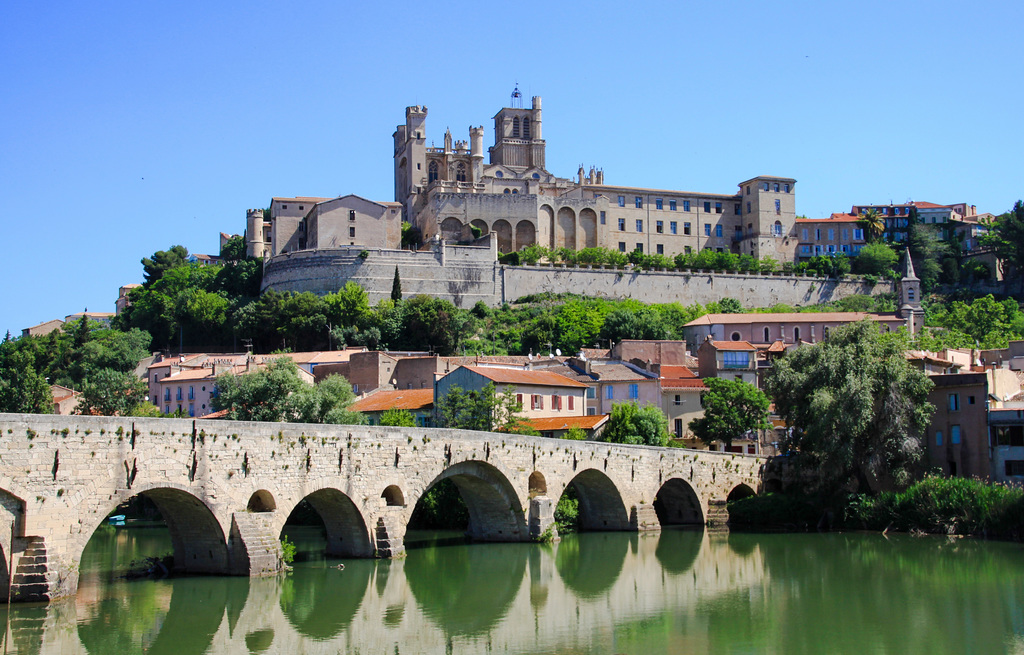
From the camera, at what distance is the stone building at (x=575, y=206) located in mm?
106562

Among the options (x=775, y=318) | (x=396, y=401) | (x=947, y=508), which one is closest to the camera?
(x=947, y=508)

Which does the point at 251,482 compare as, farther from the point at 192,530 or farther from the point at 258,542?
the point at 192,530

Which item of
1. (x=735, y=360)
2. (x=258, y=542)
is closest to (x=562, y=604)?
(x=258, y=542)

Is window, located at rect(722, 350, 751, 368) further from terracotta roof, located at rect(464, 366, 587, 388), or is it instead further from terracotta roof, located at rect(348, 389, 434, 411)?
terracotta roof, located at rect(348, 389, 434, 411)

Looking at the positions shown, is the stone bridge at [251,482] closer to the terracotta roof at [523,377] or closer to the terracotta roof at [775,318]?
the terracotta roof at [523,377]

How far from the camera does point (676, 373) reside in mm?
60219

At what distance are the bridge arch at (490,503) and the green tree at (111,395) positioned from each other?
1175 inches

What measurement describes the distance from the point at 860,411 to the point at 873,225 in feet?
263

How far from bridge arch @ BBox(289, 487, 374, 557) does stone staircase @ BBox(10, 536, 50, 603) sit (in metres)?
9.19

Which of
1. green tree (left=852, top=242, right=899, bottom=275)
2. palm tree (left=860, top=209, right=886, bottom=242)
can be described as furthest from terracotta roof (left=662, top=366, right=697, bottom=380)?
palm tree (left=860, top=209, right=886, bottom=242)

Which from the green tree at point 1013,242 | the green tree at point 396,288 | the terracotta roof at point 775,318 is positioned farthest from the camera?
the green tree at point 1013,242

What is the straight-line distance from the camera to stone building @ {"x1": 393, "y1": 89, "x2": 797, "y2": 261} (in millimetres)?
106562

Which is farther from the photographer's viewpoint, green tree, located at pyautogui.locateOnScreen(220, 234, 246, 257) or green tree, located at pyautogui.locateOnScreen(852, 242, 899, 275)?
green tree, located at pyautogui.locateOnScreen(220, 234, 246, 257)

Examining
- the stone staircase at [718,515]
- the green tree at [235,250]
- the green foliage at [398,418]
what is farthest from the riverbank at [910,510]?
the green tree at [235,250]
